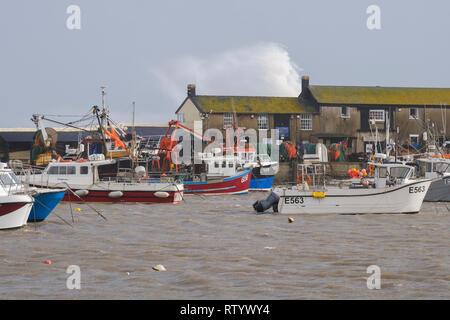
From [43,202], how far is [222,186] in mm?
21818

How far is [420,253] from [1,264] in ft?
35.1

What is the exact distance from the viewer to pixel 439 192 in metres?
43.0

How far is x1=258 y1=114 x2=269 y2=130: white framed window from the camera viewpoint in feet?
227

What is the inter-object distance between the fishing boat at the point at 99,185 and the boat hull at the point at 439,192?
1419cm

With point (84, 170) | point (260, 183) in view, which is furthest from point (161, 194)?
point (260, 183)

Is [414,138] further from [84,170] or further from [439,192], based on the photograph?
[84,170]

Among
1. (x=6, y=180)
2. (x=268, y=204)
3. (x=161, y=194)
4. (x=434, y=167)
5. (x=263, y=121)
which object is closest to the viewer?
(x=6, y=180)

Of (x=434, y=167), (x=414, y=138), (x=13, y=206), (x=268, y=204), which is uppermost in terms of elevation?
(x=414, y=138)

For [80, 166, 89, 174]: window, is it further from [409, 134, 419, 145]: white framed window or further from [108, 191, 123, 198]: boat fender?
[409, 134, 419, 145]: white framed window

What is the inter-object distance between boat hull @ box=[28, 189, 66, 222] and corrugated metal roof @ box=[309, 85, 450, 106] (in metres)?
45.0

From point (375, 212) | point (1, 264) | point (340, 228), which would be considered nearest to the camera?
point (1, 264)
